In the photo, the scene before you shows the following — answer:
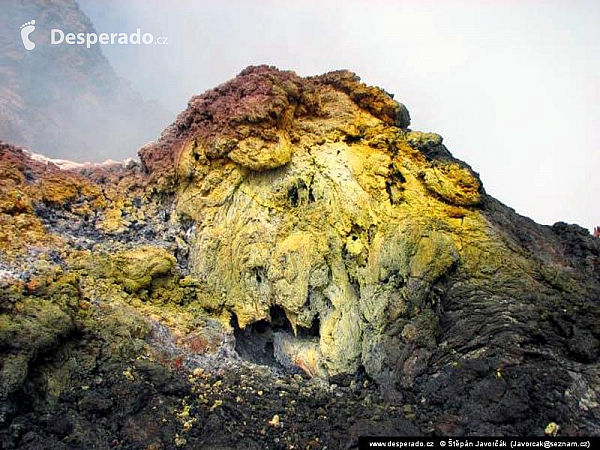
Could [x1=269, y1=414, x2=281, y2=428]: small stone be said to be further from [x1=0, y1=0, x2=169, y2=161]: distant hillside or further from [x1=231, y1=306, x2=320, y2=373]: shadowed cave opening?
[x1=0, y1=0, x2=169, y2=161]: distant hillside

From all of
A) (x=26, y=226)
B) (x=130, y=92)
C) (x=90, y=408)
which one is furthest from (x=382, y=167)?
(x=130, y=92)

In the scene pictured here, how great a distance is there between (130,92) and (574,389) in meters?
127

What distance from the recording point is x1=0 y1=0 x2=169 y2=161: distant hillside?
A: 86.1m

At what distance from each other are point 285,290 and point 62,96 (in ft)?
333

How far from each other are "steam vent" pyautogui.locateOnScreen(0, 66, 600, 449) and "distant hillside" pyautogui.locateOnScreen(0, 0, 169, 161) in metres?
73.3

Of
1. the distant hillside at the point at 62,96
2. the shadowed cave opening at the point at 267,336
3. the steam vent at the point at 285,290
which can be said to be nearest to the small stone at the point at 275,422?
the steam vent at the point at 285,290

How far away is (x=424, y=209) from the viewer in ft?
48.4

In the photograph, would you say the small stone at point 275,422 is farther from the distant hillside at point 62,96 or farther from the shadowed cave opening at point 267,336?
the distant hillside at point 62,96

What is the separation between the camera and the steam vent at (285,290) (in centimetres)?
1038

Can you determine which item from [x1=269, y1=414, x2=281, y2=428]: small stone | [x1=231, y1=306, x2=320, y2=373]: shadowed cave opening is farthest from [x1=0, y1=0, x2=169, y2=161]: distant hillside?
[x1=269, y1=414, x2=281, y2=428]: small stone

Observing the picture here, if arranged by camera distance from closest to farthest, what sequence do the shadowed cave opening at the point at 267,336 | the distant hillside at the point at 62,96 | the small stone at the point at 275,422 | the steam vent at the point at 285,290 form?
the steam vent at the point at 285,290 < the small stone at the point at 275,422 < the shadowed cave opening at the point at 267,336 < the distant hillside at the point at 62,96

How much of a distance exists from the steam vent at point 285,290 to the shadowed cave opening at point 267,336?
9 centimetres

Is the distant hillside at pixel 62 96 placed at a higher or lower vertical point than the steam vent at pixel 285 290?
higher

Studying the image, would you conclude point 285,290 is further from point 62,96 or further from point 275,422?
point 62,96
